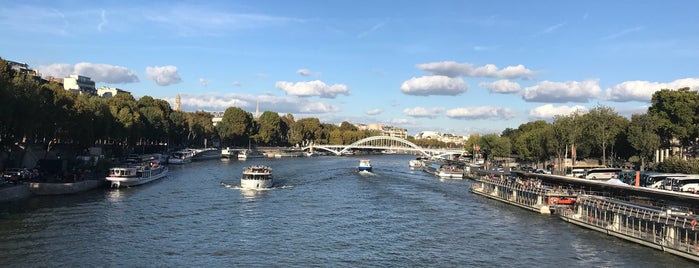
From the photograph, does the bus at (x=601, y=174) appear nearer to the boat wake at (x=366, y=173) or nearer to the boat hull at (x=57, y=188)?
the boat wake at (x=366, y=173)

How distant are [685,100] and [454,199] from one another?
2779cm

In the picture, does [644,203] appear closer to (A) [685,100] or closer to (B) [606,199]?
(B) [606,199]

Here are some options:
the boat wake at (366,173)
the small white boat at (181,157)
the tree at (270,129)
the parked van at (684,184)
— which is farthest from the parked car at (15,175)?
Answer: the tree at (270,129)

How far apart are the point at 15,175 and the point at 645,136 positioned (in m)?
59.1

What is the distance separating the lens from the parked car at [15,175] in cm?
→ 4721

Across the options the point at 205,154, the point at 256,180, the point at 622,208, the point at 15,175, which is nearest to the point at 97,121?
the point at 15,175

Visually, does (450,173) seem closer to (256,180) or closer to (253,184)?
(256,180)

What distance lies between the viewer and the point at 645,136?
62219 mm

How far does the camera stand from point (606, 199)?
3862 cm

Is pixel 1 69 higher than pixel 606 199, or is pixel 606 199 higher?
pixel 1 69

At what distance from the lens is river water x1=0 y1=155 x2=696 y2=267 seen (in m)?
27.7

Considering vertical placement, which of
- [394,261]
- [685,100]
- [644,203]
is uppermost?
[685,100]

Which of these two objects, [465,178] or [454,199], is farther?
[465,178]

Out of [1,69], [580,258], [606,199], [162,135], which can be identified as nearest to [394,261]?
[580,258]
